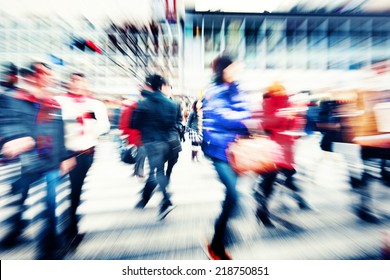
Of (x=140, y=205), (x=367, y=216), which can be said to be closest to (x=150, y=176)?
(x=140, y=205)

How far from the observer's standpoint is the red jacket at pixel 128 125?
6.29 ft

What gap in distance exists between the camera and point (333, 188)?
104 inches

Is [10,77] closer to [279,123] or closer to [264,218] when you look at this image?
[279,123]

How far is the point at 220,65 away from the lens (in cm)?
147

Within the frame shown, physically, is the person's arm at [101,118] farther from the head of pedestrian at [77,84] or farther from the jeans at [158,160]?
the jeans at [158,160]

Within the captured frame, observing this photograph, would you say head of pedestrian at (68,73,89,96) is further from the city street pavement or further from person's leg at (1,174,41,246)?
the city street pavement

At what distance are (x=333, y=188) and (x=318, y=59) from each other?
1.72 metres

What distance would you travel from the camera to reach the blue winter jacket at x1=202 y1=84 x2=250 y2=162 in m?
1.41

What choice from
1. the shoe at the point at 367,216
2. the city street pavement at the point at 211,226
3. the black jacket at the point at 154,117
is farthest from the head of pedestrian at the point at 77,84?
the shoe at the point at 367,216

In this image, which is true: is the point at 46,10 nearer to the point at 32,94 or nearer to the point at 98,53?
the point at 98,53

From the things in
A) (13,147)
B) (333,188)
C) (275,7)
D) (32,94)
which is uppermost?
(275,7)

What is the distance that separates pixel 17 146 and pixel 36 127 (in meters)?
0.15

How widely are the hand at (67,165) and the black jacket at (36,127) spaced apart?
31mm
